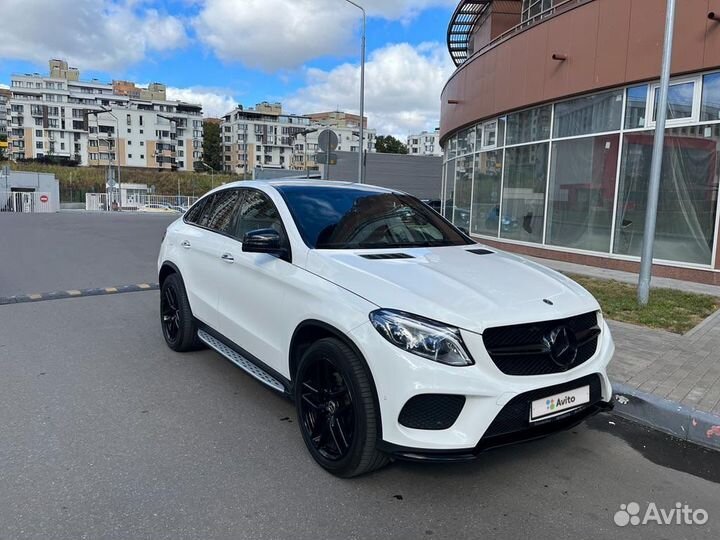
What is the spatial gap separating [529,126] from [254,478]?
1184cm

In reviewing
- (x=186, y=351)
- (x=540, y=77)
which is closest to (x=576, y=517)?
(x=186, y=351)

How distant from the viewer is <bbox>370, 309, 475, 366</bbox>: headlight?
2807 millimetres

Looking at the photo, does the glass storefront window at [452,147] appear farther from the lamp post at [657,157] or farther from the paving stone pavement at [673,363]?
the paving stone pavement at [673,363]

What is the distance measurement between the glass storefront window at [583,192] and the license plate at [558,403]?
877 cm

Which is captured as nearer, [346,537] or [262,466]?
[346,537]

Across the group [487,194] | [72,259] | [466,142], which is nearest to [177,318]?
[72,259]

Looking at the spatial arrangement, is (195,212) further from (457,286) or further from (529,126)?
(529,126)

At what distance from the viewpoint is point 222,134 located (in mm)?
121312

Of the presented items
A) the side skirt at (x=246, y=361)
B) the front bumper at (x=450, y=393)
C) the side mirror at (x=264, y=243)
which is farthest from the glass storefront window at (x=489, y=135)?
the front bumper at (x=450, y=393)

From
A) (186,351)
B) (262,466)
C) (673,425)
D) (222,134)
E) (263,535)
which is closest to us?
(263,535)

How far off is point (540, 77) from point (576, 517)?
1128cm

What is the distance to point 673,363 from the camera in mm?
5066

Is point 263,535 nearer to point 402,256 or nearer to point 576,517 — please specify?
point 576,517

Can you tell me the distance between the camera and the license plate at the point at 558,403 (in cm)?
295
